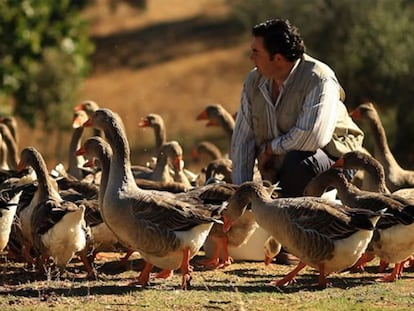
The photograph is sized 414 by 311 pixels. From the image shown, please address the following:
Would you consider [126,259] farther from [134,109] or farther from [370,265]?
[134,109]

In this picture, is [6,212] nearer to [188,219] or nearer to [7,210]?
[7,210]

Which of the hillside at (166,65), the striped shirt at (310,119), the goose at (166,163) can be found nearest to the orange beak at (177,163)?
the goose at (166,163)

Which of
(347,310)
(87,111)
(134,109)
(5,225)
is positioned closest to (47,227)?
(5,225)

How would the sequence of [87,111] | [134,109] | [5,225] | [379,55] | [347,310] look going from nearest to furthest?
[347,310] < [5,225] < [87,111] < [379,55] < [134,109]

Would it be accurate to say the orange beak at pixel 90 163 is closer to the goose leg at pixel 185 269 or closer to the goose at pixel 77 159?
the goose at pixel 77 159

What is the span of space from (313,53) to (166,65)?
17.5 m

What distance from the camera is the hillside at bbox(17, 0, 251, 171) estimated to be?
3528 centimetres

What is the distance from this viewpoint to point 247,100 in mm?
11547

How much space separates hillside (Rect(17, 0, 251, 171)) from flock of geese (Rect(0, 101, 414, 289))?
1795 cm

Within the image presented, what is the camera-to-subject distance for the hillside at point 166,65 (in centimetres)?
3528

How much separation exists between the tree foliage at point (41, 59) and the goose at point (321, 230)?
45.4 ft

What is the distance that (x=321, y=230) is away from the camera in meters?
9.35

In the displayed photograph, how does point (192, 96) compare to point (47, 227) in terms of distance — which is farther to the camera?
point (192, 96)

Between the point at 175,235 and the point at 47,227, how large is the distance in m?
1.39
